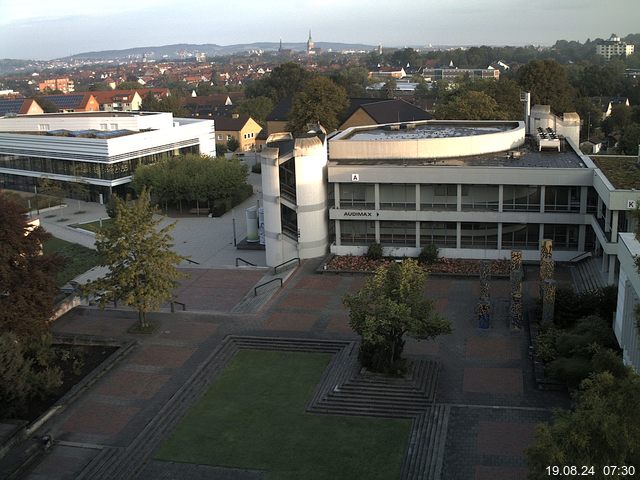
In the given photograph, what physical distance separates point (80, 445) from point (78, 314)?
466 inches

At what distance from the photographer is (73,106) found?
384ft

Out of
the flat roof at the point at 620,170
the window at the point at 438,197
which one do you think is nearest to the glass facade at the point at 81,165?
the window at the point at 438,197

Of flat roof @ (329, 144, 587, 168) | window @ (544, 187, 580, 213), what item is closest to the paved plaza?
window @ (544, 187, 580, 213)

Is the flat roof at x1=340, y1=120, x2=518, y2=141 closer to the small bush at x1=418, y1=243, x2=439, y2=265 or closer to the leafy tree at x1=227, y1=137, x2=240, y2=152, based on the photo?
the small bush at x1=418, y1=243, x2=439, y2=265

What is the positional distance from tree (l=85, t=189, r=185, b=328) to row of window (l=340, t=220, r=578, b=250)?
1249 cm

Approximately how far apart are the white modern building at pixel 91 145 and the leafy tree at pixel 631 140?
126ft

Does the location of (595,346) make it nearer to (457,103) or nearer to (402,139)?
(402,139)

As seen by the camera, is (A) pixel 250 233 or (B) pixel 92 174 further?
(B) pixel 92 174

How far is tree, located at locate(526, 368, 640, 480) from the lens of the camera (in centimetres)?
1134

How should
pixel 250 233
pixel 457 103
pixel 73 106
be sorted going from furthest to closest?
pixel 73 106
pixel 457 103
pixel 250 233

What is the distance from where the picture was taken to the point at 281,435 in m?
21.3

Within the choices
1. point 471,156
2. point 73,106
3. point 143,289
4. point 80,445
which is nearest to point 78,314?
point 143,289

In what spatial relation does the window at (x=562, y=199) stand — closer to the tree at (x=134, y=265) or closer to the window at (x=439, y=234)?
the window at (x=439, y=234)

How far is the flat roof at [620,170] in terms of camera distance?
31691 mm
